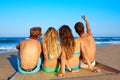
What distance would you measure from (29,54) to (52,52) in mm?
674

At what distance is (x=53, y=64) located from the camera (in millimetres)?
5641

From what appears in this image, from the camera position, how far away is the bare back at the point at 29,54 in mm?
5551

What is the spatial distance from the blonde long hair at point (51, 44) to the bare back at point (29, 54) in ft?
0.99

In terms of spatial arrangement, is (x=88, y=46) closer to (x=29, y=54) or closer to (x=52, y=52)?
(x=52, y=52)

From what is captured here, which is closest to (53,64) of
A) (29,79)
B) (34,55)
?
(34,55)

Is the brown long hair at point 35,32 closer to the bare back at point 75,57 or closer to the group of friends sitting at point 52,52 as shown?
the group of friends sitting at point 52,52

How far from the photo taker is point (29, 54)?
5582 millimetres

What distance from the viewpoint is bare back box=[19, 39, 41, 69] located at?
5551 mm

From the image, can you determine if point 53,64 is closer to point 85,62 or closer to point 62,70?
point 62,70

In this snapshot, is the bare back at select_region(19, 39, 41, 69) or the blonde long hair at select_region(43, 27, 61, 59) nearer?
the blonde long hair at select_region(43, 27, 61, 59)

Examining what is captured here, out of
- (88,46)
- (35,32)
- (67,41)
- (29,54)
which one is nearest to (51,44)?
(67,41)

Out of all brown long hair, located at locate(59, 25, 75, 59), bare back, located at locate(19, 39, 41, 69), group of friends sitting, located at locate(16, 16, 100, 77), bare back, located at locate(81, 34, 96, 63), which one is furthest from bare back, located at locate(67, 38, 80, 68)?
bare back, located at locate(19, 39, 41, 69)

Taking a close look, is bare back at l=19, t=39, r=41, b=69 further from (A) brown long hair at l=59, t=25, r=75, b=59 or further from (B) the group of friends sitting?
(A) brown long hair at l=59, t=25, r=75, b=59

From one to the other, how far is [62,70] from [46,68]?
1.93ft
